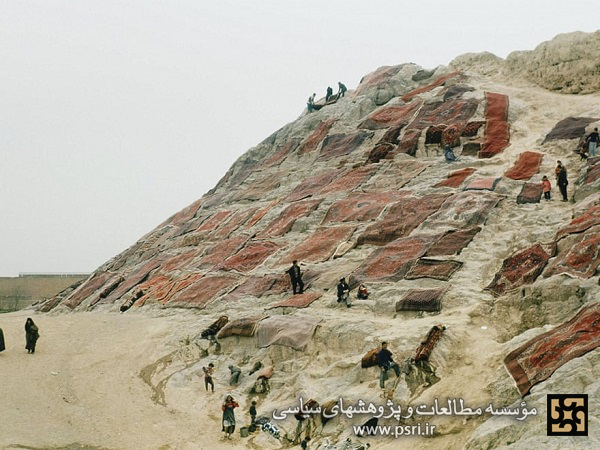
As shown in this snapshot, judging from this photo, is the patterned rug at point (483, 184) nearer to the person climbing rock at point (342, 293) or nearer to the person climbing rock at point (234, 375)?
the person climbing rock at point (342, 293)

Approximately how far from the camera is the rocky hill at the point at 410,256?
11156 millimetres

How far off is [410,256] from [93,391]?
798 cm

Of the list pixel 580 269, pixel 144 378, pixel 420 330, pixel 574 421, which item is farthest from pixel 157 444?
pixel 580 269

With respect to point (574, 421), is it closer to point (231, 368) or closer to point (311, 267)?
point (231, 368)

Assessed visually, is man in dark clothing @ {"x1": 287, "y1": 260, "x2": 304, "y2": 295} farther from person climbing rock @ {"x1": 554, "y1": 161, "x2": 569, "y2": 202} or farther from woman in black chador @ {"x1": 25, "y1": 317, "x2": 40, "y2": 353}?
person climbing rock @ {"x1": 554, "y1": 161, "x2": 569, "y2": 202}

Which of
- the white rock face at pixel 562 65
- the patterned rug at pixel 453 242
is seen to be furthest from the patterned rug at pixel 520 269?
the white rock face at pixel 562 65

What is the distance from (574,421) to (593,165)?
38.3 ft

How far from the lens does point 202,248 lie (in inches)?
1003

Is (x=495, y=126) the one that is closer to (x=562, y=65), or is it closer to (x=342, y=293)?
(x=562, y=65)

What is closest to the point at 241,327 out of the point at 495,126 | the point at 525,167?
the point at 525,167

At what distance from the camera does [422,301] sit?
581 inches

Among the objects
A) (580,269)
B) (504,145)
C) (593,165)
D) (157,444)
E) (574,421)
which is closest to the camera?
(574,421)

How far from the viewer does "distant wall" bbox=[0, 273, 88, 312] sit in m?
48.1

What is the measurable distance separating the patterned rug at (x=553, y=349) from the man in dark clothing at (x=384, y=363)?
6.65 ft
